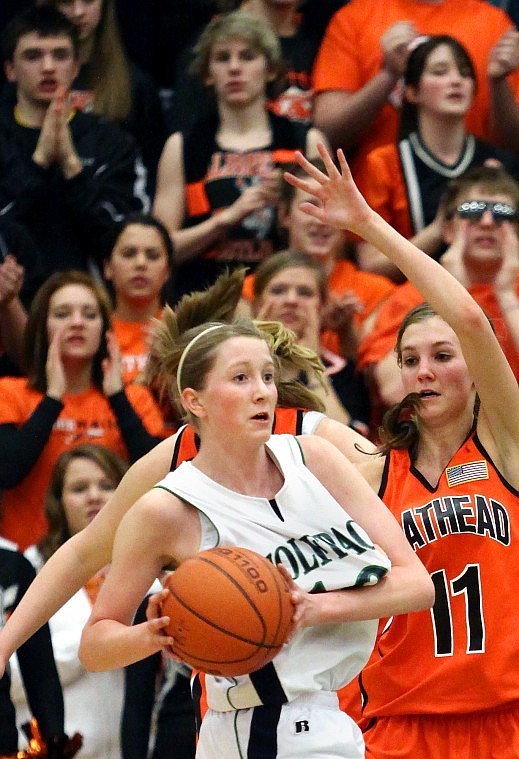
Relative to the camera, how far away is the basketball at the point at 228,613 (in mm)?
3098

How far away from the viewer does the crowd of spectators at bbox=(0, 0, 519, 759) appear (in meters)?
6.14

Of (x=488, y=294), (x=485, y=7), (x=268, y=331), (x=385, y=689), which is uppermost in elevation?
(x=485, y=7)

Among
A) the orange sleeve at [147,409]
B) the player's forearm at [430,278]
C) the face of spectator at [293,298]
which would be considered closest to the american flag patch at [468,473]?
the player's forearm at [430,278]

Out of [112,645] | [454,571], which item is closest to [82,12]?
[454,571]

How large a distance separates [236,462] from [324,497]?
24 centimetres

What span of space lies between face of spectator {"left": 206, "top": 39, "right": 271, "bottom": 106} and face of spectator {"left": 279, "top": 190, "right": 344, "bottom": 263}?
2.12 ft

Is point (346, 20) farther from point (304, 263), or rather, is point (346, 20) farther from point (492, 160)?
point (304, 263)

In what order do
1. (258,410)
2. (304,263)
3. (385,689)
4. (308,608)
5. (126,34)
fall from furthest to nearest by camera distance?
1. (126,34)
2. (304,263)
3. (385,689)
4. (258,410)
5. (308,608)

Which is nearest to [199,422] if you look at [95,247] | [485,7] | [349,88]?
[95,247]

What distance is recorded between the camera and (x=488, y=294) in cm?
625

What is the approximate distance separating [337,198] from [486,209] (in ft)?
8.38

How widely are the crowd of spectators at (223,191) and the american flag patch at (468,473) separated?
1595mm

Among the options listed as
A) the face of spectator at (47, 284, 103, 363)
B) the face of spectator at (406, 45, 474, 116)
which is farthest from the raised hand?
the face of spectator at (406, 45, 474, 116)

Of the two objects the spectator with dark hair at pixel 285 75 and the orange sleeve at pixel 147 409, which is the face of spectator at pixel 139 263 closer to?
the orange sleeve at pixel 147 409
